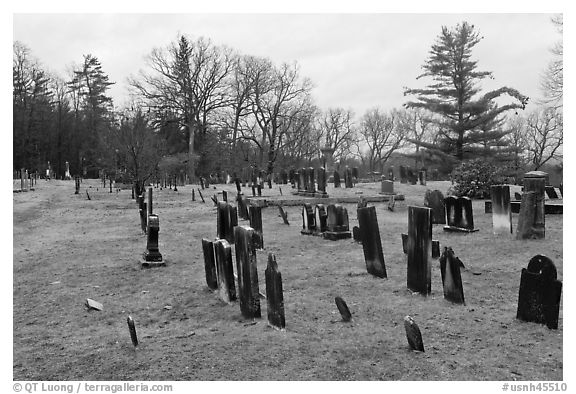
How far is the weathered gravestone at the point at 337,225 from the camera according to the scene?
1205 cm

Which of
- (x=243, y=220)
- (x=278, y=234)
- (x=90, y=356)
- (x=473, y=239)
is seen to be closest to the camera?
(x=90, y=356)

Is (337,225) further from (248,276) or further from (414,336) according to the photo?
(414,336)

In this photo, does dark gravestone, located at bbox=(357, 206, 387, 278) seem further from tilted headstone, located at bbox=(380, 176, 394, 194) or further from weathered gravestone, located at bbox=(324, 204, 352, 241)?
tilted headstone, located at bbox=(380, 176, 394, 194)

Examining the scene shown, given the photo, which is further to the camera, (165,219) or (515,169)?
(515,169)

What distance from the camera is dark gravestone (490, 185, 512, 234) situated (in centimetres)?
1144

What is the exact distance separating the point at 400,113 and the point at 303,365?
226 ft

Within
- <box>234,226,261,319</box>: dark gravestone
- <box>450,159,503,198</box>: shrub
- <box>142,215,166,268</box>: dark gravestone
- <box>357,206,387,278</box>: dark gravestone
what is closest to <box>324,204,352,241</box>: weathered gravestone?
<box>357,206,387,278</box>: dark gravestone

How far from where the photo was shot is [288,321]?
602 cm

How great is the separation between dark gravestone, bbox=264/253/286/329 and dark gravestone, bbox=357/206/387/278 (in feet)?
9.32

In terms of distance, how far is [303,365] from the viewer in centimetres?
476

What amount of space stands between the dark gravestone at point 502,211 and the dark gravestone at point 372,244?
14.9 feet

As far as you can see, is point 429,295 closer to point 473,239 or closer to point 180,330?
point 180,330

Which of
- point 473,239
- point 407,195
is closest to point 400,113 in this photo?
point 407,195

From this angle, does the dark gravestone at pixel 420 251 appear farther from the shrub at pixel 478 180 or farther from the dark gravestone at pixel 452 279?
the shrub at pixel 478 180
